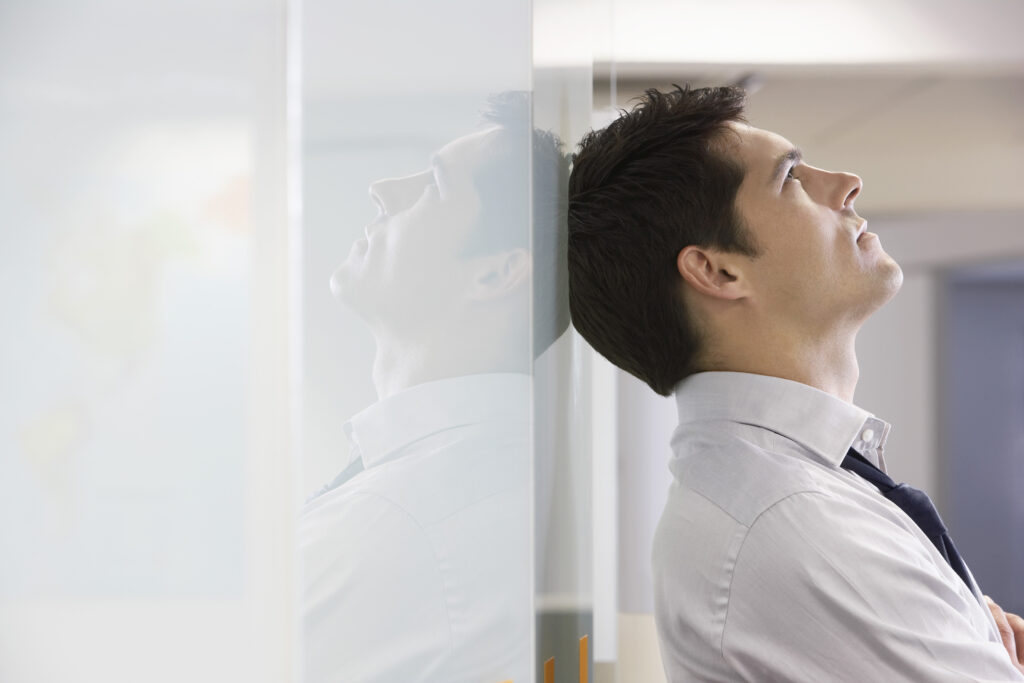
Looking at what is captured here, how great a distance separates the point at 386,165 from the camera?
420 mm

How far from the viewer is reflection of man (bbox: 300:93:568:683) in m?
0.40

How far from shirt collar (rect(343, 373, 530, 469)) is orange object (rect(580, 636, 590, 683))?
0.32 m

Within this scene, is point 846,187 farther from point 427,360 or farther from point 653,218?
point 427,360

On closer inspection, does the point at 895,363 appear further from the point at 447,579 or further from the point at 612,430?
the point at 447,579

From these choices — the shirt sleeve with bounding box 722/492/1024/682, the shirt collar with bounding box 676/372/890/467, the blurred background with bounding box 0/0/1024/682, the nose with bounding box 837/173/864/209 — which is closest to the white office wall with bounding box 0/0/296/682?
the blurred background with bounding box 0/0/1024/682

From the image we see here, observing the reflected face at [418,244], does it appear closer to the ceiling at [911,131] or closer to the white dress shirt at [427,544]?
the white dress shirt at [427,544]

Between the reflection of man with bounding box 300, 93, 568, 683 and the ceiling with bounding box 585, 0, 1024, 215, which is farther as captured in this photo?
the ceiling with bounding box 585, 0, 1024, 215

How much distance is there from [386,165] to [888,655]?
539 millimetres

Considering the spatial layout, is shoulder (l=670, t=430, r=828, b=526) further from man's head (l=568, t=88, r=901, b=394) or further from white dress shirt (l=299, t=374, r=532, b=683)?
white dress shirt (l=299, t=374, r=532, b=683)

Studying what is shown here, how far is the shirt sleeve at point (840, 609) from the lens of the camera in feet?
2.23

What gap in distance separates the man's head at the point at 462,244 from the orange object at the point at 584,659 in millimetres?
308

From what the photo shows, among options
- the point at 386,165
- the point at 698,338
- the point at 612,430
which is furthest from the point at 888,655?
the point at 612,430

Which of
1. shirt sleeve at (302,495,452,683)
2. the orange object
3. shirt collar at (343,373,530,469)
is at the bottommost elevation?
the orange object

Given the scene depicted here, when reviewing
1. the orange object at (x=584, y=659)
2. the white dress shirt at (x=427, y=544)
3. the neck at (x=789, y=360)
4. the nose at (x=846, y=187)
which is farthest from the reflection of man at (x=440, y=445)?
the nose at (x=846, y=187)
